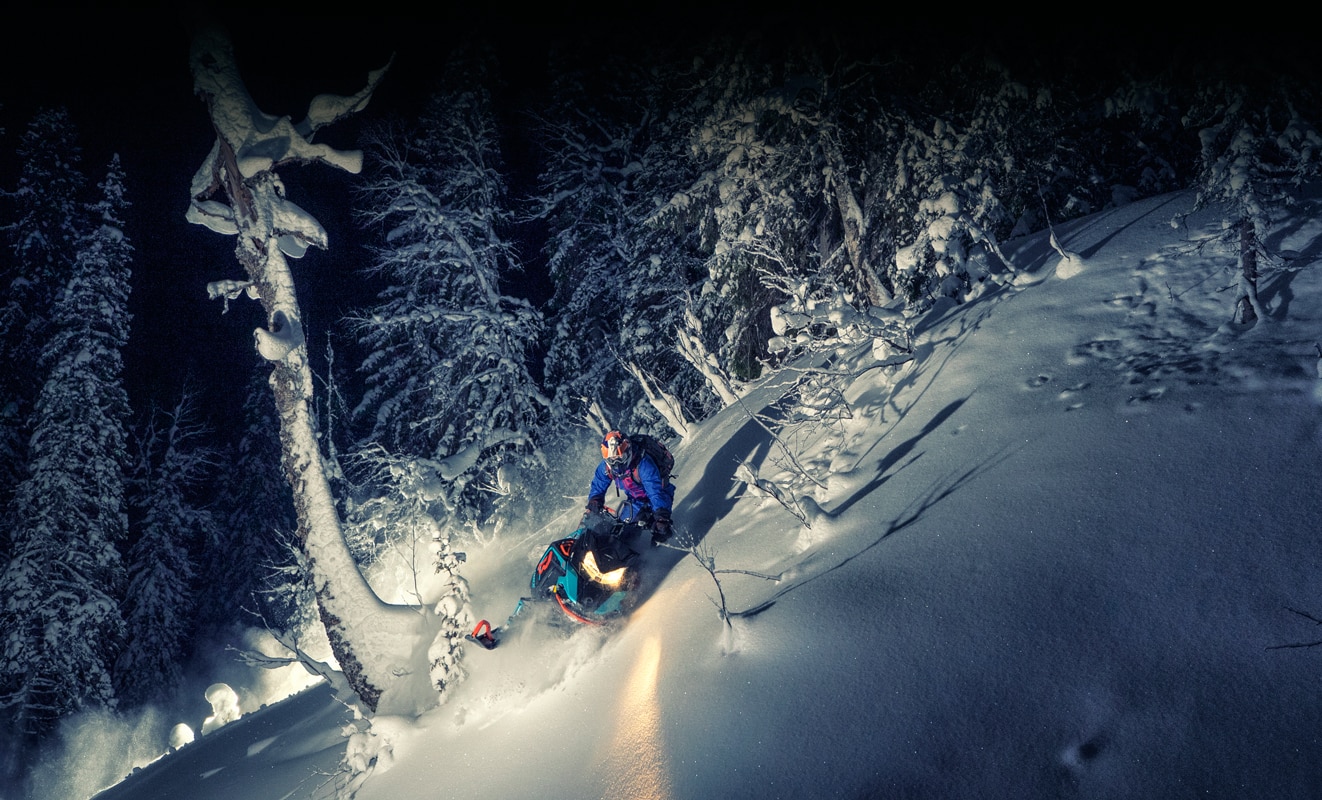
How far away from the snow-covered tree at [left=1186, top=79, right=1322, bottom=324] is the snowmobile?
520cm

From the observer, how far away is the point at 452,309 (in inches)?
623

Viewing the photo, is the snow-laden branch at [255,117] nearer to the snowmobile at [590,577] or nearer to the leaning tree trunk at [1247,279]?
the snowmobile at [590,577]

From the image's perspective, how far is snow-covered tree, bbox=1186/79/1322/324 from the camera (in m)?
4.45

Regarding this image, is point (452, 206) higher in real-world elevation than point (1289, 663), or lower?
higher

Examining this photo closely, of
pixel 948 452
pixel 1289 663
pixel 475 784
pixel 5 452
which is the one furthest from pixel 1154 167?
pixel 5 452

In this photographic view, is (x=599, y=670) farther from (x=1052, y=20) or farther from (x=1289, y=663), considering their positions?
(x=1052, y=20)

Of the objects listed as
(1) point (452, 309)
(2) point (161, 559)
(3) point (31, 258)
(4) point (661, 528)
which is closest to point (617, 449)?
(4) point (661, 528)

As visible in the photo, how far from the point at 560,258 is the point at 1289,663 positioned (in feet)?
54.3

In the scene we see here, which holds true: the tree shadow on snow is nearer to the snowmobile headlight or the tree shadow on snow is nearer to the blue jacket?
the snowmobile headlight

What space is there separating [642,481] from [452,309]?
11.2 m

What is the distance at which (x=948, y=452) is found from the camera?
15.7 feet

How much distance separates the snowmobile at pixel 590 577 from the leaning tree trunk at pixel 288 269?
2032 mm

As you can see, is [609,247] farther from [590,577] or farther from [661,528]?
[590,577]

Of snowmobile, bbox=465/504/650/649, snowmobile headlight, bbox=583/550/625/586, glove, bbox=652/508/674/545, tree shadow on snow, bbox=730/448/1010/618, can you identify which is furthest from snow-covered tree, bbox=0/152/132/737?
tree shadow on snow, bbox=730/448/1010/618
